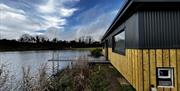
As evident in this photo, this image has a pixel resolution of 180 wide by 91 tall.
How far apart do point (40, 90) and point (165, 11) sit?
12.6ft

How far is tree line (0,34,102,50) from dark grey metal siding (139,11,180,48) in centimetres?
6850

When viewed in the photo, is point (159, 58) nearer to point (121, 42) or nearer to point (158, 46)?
point (158, 46)

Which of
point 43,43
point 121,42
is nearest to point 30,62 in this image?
point 121,42

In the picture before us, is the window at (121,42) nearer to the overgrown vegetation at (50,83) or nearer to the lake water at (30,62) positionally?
the overgrown vegetation at (50,83)

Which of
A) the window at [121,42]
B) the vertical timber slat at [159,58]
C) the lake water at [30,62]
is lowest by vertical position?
the lake water at [30,62]

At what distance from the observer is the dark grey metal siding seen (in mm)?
7219

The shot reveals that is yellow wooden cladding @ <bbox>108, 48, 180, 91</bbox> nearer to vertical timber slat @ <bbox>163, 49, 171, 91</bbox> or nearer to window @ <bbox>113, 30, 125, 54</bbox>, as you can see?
vertical timber slat @ <bbox>163, 49, 171, 91</bbox>

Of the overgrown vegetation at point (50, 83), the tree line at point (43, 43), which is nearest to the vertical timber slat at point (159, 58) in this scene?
the overgrown vegetation at point (50, 83)

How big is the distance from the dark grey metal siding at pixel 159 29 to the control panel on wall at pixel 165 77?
0.64 m

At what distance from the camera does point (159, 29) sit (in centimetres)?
727

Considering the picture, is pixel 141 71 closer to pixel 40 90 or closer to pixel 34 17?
pixel 40 90

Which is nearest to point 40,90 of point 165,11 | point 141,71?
point 141,71

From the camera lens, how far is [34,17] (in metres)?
24.2

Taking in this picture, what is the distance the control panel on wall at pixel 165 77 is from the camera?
7234 mm
